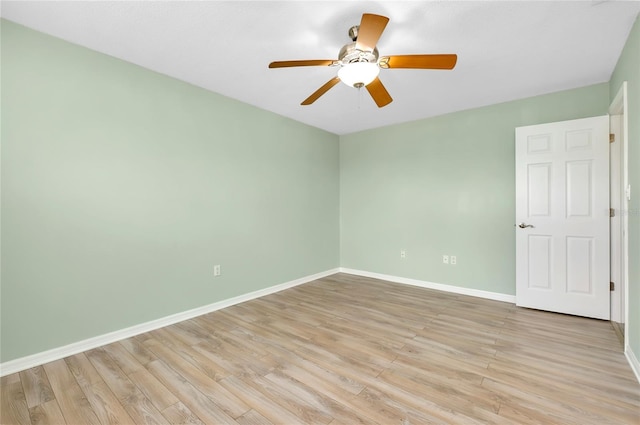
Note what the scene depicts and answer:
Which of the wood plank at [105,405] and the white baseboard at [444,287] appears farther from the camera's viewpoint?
the white baseboard at [444,287]

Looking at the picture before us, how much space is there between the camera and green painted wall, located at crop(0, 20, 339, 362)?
1.99m

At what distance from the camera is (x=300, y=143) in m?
4.19

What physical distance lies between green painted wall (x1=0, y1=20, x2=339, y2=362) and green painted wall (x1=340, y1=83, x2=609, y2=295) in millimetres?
1622

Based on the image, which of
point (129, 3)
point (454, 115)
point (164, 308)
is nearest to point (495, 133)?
point (454, 115)

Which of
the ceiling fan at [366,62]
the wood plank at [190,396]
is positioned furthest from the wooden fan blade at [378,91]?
the wood plank at [190,396]

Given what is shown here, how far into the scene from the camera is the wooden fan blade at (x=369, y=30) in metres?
1.47

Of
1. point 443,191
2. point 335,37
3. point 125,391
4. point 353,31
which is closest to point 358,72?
point 353,31

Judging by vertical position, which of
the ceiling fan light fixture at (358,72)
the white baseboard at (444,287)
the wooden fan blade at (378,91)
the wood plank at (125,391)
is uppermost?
the wooden fan blade at (378,91)

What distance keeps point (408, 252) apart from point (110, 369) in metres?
3.59

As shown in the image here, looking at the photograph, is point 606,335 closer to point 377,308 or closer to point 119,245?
point 377,308

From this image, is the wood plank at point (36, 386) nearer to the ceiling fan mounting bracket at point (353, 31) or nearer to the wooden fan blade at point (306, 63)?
the wooden fan blade at point (306, 63)

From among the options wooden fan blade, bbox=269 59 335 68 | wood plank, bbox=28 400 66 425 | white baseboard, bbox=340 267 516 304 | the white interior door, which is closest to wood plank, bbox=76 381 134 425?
wood plank, bbox=28 400 66 425

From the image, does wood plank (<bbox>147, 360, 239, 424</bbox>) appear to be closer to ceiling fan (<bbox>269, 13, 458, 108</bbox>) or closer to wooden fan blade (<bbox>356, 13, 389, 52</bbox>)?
ceiling fan (<bbox>269, 13, 458, 108</bbox>)

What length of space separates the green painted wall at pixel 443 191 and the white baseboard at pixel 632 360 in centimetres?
125
